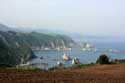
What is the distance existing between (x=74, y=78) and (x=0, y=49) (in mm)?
95682

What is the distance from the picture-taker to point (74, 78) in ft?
68.1

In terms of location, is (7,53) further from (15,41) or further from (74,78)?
(74,78)

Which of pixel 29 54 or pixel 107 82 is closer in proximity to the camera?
pixel 107 82

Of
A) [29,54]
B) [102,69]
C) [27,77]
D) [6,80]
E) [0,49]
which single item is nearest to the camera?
[6,80]

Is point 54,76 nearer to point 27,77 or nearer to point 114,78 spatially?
point 27,77

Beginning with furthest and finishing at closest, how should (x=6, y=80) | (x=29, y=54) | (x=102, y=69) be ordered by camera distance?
(x=29, y=54)
(x=102, y=69)
(x=6, y=80)

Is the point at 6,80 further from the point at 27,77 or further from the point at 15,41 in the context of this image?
the point at 15,41

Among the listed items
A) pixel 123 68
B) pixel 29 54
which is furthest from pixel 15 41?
pixel 123 68

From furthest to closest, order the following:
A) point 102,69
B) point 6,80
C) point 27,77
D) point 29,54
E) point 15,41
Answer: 1. point 15,41
2. point 29,54
3. point 102,69
4. point 27,77
5. point 6,80

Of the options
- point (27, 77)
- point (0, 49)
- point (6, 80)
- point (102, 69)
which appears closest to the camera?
point (6, 80)

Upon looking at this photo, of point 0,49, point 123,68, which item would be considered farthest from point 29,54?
point 123,68

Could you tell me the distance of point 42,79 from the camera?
776 inches

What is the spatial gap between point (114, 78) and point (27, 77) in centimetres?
444

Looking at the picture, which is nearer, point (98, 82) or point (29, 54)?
point (98, 82)
